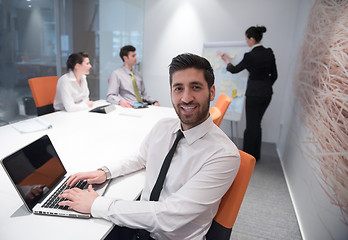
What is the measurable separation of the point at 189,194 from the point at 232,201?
19cm

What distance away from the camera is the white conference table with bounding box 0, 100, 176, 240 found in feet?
2.63

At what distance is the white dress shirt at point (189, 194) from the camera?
2.89ft

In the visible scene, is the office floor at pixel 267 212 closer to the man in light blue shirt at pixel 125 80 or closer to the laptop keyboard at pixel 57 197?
the laptop keyboard at pixel 57 197

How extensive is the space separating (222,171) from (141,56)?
4.27m

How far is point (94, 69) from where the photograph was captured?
4.36 m

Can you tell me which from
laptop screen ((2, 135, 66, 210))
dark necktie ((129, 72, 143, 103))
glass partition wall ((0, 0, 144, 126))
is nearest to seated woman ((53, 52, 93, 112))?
dark necktie ((129, 72, 143, 103))

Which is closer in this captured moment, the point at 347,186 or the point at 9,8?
the point at 347,186

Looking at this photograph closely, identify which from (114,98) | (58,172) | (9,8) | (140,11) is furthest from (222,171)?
(140,11)

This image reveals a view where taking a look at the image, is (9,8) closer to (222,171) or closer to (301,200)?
(222,171)

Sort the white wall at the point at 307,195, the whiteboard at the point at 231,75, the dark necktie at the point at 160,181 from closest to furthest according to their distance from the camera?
1. the dark necktie at the point at 160,181
2. the white wall at the point at 307,195
3. the whiteboard at the point at 231,75

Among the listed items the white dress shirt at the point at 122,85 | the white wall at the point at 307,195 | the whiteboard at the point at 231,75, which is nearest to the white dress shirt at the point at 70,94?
the white dress shirt at the point at 122,85

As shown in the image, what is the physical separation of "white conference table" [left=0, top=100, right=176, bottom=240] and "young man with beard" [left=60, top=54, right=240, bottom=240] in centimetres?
7

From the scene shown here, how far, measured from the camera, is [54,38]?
12.5ft

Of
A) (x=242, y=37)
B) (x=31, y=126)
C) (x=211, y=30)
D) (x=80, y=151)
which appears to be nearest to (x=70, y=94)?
(x=31, y=126)
